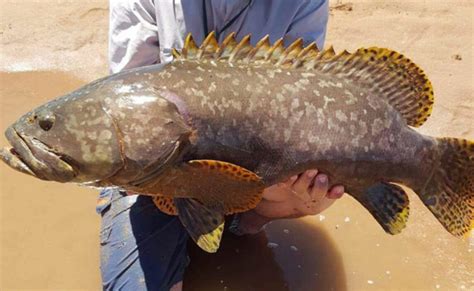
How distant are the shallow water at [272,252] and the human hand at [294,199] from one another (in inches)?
10.7

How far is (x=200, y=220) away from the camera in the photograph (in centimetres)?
276

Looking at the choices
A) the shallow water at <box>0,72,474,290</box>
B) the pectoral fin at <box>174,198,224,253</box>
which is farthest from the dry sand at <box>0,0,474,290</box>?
the pectoral fin at <box>174,198,224,253</box>

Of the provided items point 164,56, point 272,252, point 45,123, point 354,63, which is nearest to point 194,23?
point 164,56

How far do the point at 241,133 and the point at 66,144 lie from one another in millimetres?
718

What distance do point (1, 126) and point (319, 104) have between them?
3.15 m

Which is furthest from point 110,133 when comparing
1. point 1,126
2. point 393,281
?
point 1,126

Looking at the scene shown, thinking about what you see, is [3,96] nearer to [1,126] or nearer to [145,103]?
[1,126]

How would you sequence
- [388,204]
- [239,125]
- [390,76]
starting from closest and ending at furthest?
[239,125] < [390,76] < [388,204]

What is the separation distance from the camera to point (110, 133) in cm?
246

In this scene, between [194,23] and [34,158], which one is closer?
[34,158]

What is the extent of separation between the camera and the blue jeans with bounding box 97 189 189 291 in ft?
11.5

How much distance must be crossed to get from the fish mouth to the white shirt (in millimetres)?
1173

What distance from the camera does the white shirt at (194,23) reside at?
345 centimetres

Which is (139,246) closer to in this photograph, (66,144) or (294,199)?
(294,199)
